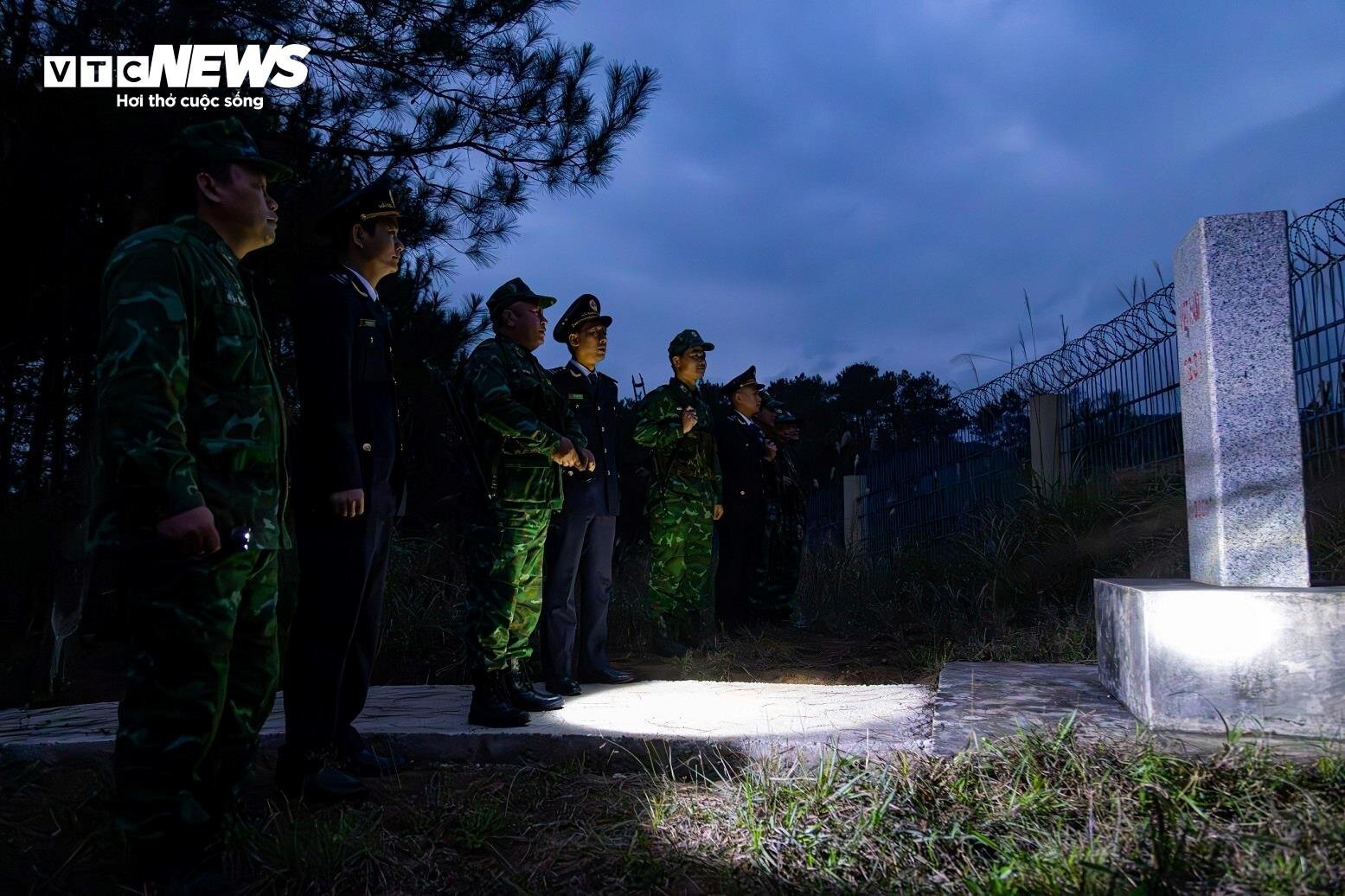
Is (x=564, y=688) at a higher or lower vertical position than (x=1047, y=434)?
lower

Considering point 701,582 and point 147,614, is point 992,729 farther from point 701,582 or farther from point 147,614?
point 701,582

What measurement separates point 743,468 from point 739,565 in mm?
722

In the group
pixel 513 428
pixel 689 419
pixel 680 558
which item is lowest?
pixel 680 558

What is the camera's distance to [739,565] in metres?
7.32

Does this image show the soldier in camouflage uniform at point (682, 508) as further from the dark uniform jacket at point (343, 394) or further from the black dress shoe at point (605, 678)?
the dark uniform jacket at point (343, 394)

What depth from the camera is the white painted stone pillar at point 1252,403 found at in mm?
3307

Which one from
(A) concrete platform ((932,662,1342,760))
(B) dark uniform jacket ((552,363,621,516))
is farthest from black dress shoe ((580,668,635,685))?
(A) concrete platform ((932,662,1342,760))

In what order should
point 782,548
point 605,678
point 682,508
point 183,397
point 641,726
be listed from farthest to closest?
point 782,548, point 682,508, point 605,678, point 641,726, point 183,397

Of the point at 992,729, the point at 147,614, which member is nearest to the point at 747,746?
the point at 992,729

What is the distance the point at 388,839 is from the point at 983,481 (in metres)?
7.35

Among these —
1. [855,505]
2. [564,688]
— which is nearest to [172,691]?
[564,688]

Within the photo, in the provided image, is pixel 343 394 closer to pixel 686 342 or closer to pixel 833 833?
pixel 833 833

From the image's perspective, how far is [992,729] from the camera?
3.00 metres
